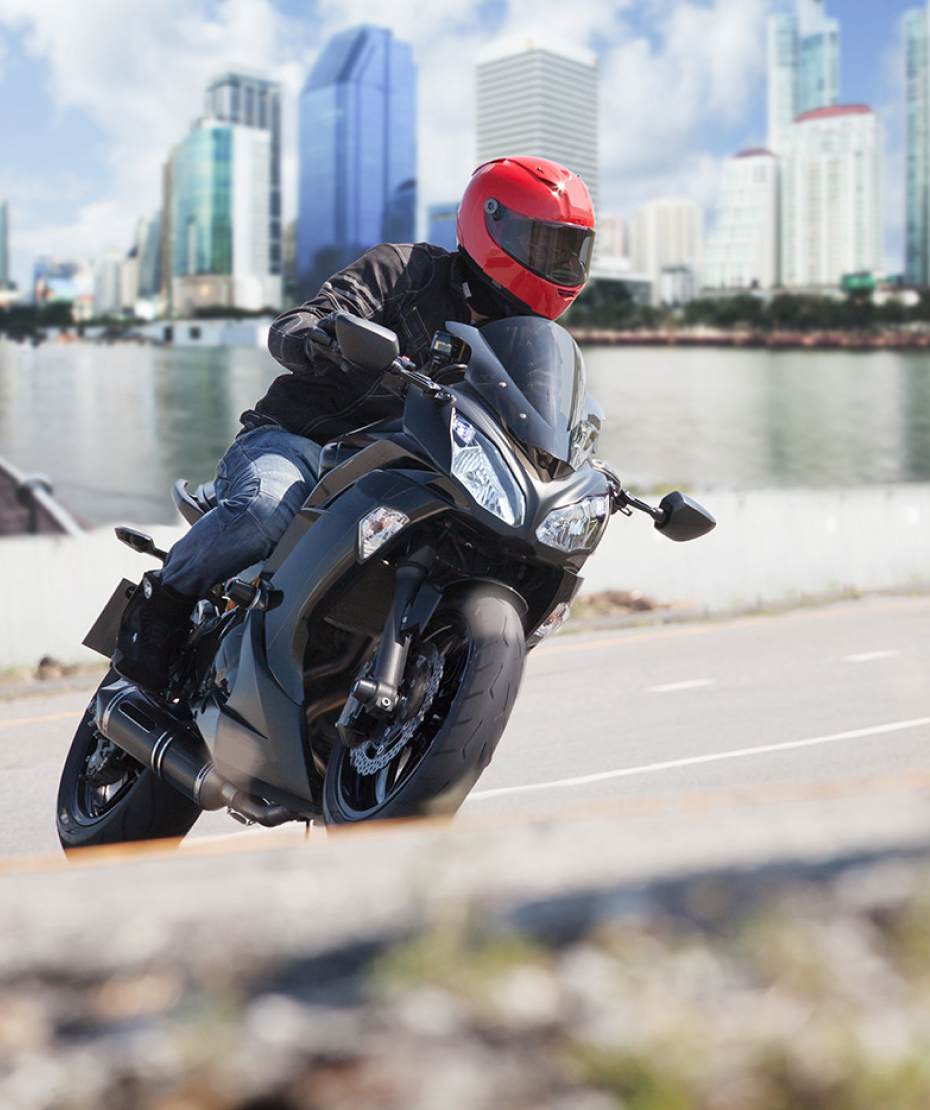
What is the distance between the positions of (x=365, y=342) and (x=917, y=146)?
18.5 m

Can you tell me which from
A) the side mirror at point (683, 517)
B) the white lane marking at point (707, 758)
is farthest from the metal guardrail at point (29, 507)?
the side mirror at point (683, 517)

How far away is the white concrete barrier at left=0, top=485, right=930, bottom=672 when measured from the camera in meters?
10.4

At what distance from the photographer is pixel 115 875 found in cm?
164

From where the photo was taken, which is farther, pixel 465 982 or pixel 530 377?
pixel 530 377

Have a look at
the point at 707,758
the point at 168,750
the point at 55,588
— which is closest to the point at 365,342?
the point at 168,750

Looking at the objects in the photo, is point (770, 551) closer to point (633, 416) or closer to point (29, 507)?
point (633, 416)

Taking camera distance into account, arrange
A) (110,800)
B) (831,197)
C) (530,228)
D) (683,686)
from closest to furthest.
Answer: (530,228) < (110,800) < (683,686) < (831,197)

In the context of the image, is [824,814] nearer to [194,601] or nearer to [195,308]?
[194,601]

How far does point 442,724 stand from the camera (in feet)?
9.27

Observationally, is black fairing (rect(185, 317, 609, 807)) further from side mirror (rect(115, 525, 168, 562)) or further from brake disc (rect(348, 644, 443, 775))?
side mirror (rect(115, 525, 168, 562))

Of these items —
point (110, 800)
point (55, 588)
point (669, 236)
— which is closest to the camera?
point (110, 800)

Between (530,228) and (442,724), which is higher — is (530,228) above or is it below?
above

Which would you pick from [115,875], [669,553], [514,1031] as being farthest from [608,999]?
[669,553]

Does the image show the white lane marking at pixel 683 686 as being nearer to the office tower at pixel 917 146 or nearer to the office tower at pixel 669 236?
the office tower at pixel 669 236
